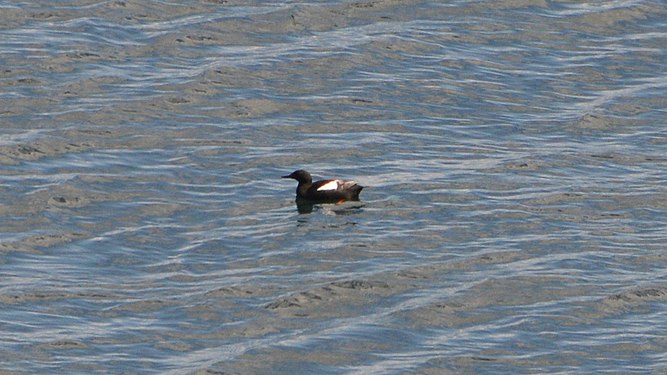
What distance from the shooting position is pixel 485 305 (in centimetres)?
2345

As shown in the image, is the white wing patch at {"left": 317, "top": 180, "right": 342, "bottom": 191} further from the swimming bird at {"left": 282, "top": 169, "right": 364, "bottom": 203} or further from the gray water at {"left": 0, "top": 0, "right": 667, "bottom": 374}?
the gray water at {"left": 0, "top": 0, "right": 667, "bottom": 374}

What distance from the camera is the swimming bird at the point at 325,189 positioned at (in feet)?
94.4

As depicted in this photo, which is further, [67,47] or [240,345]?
[67,47]

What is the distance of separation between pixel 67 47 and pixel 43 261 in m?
11.6

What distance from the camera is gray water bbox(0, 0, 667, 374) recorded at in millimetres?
22203

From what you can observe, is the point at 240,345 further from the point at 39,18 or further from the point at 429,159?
the point at 39,18

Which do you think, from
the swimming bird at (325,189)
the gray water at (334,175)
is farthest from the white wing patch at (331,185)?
the gray water at (334,175)

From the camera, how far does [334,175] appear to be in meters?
30.3

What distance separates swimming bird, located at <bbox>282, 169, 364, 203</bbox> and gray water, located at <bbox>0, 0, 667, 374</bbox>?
0.30 m

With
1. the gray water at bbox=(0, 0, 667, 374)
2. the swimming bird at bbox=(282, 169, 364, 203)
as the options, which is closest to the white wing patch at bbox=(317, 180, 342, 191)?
the swimming bird at bbox=(282, 169, 364, 203)

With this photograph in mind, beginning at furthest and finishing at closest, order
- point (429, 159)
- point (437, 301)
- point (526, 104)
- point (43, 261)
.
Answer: point (526, 104) → point (429, 159) → point (43, 261) → point (437, 301)

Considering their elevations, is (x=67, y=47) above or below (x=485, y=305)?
above

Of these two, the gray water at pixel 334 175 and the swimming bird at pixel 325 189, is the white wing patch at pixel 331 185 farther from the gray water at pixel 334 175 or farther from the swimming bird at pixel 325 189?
the gray water at pixel 334 175

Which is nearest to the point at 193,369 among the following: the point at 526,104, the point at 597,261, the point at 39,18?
the point at 597,261
